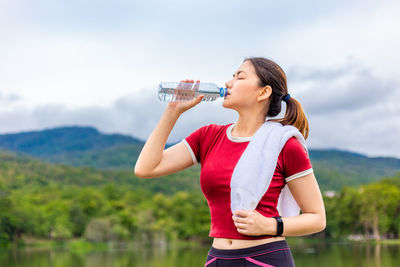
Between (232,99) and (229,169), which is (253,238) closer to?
(229,169)

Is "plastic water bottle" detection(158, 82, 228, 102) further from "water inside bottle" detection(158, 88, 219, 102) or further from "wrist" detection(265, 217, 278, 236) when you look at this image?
"wrist" detection(265, 217, 278, 236)

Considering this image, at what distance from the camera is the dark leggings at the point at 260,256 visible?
7.39ft

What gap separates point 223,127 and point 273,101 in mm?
287

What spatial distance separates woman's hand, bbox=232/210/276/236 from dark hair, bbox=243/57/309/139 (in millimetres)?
489

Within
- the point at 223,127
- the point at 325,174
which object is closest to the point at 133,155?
the point at 325,174

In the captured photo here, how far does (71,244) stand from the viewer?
61000mm

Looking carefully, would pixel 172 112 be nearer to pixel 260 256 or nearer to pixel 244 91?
pixel 244 91

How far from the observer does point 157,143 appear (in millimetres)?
2496

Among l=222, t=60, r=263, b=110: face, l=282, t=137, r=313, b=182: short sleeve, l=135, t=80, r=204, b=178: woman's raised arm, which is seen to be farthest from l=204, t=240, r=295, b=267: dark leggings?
l=222, t=60, r=263, b=110: face

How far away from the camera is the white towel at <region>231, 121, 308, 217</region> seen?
221 centimetres

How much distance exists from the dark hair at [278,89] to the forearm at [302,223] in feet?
1.28

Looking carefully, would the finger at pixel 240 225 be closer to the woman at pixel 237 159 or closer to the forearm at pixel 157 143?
the woman at pixel 237 159

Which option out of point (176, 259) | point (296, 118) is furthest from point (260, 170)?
point (176, 259)

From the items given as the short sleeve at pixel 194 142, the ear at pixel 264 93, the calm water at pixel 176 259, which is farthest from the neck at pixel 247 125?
the calm water at pixel 176 259
